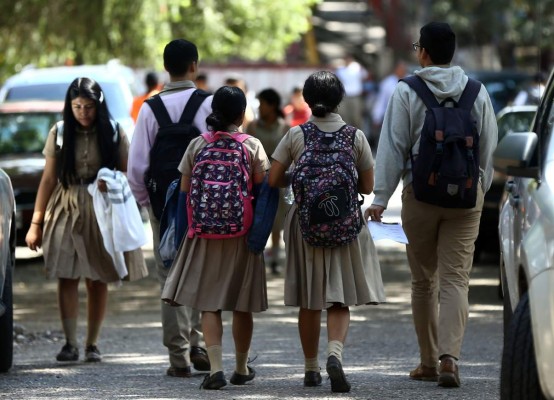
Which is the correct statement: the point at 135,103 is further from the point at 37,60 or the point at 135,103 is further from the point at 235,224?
the point at 235,224

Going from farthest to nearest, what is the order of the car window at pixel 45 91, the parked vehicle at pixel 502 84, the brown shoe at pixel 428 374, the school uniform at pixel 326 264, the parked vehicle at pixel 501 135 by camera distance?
the parked vehicle at pixel 502 84
the car window at pixel 45 91
the parked vehicle at pixel 501 135
the brown shoe at pixel 428 374
the school uniform at pixel 326 264

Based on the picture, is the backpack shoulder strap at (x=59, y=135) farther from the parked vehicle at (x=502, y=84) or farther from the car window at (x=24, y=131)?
the parked vehicle at (x=502, y=84)

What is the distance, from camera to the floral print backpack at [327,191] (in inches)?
298

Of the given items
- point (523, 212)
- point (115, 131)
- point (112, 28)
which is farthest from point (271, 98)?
point (523, 212)

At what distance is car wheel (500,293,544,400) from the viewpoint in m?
5.83

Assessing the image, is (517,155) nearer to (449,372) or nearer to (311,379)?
(449,372)

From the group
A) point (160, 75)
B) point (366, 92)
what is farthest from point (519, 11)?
point (160, 75)

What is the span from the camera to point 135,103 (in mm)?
18422

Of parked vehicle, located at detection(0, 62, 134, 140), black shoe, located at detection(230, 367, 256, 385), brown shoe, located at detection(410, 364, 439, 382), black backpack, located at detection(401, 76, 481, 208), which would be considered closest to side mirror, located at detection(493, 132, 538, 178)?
black backpack, located at detection(401, 76, 481, 208)

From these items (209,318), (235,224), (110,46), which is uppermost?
(110,46)

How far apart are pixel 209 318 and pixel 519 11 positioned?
3208 centimetres

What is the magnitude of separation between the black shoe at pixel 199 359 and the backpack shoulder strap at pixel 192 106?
144cm

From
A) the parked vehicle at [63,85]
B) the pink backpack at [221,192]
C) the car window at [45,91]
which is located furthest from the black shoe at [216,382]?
the car window at [45,91]

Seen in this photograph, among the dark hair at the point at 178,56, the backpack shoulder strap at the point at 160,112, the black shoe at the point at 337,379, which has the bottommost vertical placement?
the black shoe at the point at 337,379
